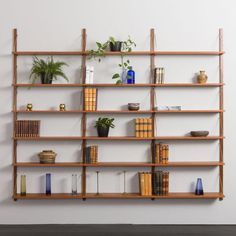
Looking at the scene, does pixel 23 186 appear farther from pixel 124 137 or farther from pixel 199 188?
Answer: pixel 199 188

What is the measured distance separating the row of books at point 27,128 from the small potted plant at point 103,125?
28.2 inches

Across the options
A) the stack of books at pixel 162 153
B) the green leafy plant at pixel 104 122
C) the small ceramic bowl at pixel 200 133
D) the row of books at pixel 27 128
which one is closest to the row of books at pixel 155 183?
the stack of books at pixel 162 153

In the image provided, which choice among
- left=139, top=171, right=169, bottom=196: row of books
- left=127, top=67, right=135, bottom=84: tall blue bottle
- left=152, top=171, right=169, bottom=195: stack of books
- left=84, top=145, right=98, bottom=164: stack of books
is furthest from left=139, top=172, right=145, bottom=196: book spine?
left=127, top=67, right=135, bottom=84: tall blue bottle

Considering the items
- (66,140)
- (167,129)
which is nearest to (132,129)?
(167,129)

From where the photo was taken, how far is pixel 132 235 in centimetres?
534

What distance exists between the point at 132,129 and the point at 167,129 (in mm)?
428

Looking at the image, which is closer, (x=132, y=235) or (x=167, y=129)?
(x=132, y=235)

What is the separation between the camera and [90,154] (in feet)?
18.7

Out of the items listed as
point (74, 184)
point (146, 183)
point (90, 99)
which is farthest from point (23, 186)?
point (146, 183)

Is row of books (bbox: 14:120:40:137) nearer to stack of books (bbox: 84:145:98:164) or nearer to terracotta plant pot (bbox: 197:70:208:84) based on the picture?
stack of books (bbox: 84:145:98:164)

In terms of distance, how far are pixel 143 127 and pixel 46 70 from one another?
1.33 metres

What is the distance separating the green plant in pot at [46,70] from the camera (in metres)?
5.68

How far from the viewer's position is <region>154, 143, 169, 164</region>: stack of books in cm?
569

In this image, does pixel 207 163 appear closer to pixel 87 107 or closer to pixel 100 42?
pixel 87 107
